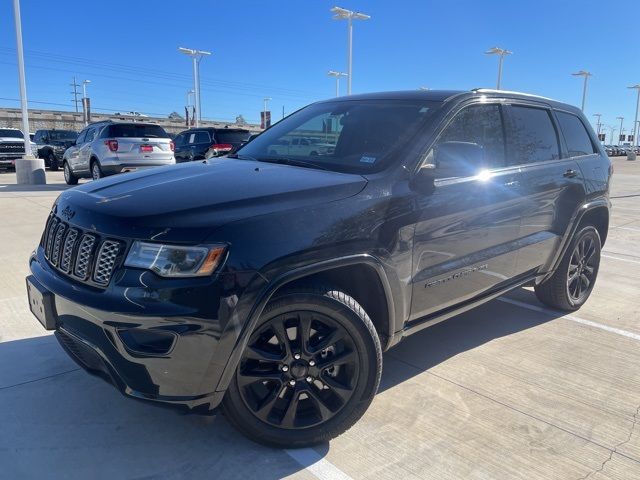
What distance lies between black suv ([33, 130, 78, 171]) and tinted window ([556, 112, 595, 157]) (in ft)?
68.5

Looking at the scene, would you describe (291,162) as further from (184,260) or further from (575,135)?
(575,135)

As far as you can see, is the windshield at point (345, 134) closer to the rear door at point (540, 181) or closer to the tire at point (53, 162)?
the rear door at point (540, 181)

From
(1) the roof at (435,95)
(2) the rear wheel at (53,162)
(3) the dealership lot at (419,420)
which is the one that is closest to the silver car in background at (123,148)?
(3) the dealership lot at (419,420)

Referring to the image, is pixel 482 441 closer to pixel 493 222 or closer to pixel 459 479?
pixel 459 479

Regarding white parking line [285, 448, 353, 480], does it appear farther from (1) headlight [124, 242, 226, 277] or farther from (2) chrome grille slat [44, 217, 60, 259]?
(2) chrome grille slat [44, 217, 60, 259]

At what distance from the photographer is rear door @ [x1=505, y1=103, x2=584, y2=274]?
3.86 metres

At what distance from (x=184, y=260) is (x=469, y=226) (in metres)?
1.83

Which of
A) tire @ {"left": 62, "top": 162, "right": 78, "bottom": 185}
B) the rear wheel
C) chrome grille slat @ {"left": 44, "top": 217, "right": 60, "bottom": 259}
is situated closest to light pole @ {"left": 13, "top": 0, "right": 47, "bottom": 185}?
tire @ {"left": 62, "top": 162, "right": 78, "bottom": 185}

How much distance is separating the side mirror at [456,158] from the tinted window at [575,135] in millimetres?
1713

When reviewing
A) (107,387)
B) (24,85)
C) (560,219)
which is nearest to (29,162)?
(24,85)

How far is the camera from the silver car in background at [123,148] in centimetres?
1250

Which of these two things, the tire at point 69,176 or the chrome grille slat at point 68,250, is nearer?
the chrome grille slat at point 68,250

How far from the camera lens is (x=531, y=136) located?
4.07 m

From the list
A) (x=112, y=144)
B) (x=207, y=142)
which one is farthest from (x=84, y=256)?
(x=207, y=142)
